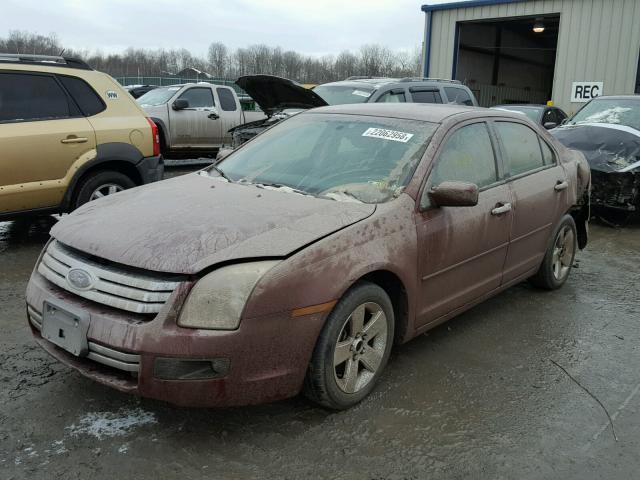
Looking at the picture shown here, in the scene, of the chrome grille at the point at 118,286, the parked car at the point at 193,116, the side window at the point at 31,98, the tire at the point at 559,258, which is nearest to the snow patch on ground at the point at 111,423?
the chrome grille at the point at 118,286

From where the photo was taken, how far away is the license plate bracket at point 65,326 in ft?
8.74

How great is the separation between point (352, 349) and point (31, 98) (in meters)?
4.36

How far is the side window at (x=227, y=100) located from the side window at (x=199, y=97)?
23 centimetres

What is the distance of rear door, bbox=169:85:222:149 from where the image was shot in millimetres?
12141

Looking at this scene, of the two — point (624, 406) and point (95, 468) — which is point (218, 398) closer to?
point (95, 468)

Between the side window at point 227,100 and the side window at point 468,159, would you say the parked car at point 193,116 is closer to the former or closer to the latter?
the side window at point 227,100

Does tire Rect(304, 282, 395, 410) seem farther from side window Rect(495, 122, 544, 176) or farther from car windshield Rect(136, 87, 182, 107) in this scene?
car windshield Rect(136, 87, 182, 107)

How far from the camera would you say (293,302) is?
105 inches

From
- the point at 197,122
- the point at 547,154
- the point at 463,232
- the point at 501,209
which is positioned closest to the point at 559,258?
the point at 547,154

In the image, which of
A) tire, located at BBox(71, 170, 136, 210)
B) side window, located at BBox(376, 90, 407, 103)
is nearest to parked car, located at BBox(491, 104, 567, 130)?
side window, located at BBox(376, 90, 407, 103)

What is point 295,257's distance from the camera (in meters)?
2.70

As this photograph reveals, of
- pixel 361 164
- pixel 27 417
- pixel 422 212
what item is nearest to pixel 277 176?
pixel 361 164

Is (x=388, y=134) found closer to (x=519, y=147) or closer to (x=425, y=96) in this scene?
(x=519, y=147)

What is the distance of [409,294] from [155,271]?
1.41 m
